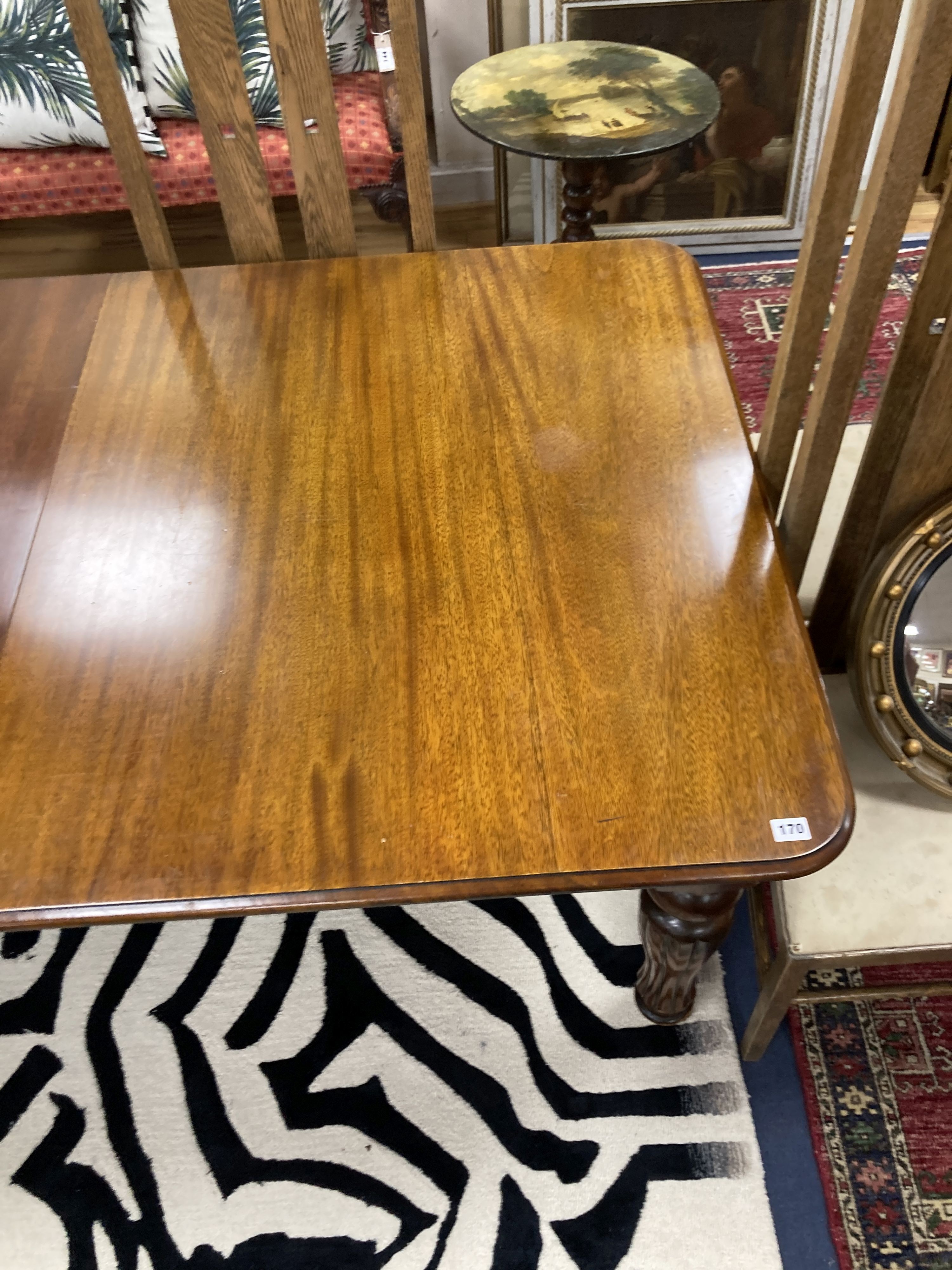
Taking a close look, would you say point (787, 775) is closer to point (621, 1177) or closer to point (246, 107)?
point (621, 1177)

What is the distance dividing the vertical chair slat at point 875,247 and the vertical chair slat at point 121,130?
799 mm

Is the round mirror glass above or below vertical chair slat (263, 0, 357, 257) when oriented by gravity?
below

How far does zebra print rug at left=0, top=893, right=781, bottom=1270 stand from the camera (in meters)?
1.19

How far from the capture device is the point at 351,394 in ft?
3.39

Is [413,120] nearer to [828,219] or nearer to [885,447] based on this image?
[828,219]

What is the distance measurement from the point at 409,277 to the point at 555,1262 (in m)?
1.22

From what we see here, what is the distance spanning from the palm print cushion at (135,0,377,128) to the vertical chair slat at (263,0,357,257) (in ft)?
4.07

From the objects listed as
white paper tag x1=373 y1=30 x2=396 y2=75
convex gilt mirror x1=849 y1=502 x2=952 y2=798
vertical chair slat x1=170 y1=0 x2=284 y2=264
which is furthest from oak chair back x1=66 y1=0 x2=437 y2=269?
white paper tag x1=373 y1=30 x2=396 y2=75

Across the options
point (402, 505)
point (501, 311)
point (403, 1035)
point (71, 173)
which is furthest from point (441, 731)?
point (71, 173)

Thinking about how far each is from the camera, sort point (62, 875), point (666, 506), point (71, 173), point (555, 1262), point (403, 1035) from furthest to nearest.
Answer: point (71, 173) → point (403, 1035) → point (555, 1262) → point (666, 506) → point (62, 875)

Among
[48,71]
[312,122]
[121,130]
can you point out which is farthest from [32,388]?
[48,71]

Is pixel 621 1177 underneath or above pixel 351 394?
underneath

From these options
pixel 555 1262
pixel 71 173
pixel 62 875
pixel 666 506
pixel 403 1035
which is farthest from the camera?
pixel 71 173

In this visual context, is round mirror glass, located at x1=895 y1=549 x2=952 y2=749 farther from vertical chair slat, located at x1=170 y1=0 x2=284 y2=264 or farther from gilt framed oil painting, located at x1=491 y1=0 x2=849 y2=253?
gilt framed oil painting, located at x1=491 y1=0 x2=849 y2=253
